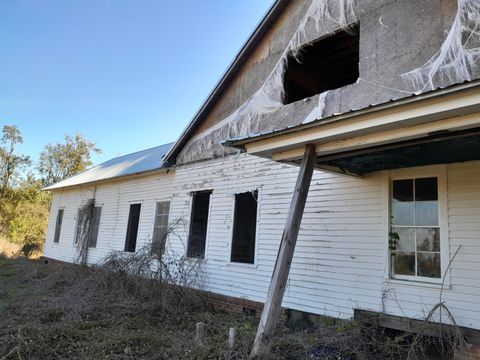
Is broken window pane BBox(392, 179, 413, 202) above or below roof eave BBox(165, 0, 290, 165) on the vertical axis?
below

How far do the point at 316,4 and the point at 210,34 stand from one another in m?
6.70

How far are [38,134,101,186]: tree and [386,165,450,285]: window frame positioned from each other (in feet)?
126

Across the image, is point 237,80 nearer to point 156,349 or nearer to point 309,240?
point 309,240

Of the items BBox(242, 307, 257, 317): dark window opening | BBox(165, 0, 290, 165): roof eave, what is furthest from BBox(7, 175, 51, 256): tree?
BBox(242, 307, 257, 317): dark window opening

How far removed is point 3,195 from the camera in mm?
32750

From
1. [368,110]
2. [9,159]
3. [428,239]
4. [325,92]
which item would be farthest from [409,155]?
[9,159]

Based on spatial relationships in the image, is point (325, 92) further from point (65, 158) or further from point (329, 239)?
point (65, 158)

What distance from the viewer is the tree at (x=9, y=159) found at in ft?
109

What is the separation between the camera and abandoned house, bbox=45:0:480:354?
15.4 feet

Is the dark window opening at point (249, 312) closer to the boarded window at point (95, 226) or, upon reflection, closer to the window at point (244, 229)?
the window at point (244, 229)

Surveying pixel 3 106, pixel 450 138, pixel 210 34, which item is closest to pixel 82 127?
pixel 3 106

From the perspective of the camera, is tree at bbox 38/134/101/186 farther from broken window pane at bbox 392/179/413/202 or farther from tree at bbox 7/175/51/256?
broken window pane at bbox 392/179/413/202

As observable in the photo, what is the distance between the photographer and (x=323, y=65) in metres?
8.36

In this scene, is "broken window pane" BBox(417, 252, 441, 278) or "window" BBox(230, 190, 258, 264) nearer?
"broken window pane" BBox(417, 252, 441, 278)
